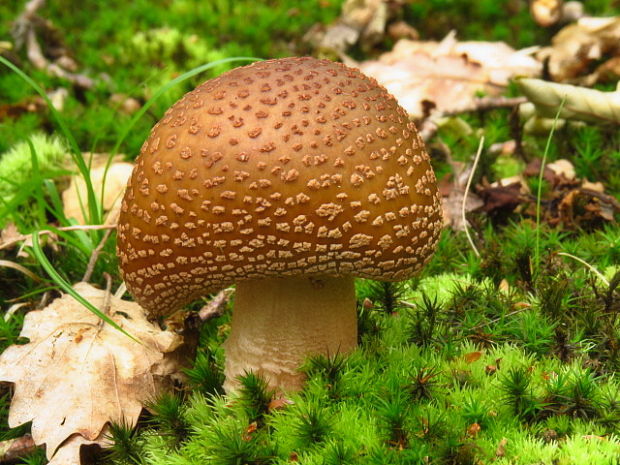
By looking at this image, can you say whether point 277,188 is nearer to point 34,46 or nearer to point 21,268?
point 21,268

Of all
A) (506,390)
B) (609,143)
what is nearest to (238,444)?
(506,390)

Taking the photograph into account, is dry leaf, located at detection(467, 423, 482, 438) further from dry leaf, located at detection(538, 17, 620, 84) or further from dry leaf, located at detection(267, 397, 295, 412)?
dry leaf, located at detection(538, 17, 620, 84)

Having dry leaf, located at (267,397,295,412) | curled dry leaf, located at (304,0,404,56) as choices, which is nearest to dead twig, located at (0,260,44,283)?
dry leaf, located at (267,397,295,412)

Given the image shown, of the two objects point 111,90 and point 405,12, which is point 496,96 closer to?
point 405,12

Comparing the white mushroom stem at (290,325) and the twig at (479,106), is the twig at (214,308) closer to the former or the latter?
the white mushroom stem at (290,325)

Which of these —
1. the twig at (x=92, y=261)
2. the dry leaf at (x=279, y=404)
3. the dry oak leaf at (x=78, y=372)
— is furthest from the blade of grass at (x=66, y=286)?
the dry leaf at (x=279, y=404)
